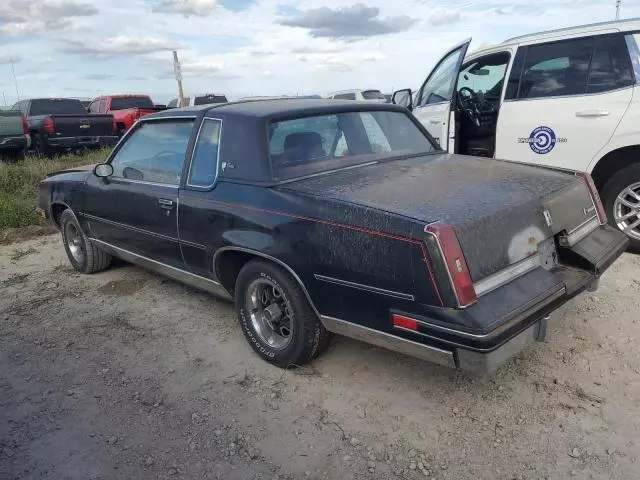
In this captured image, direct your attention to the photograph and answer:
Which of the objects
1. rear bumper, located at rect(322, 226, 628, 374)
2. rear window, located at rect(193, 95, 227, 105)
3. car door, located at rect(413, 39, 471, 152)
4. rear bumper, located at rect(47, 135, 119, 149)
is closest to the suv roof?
car door, located at rect(413, 39, 471, 152)

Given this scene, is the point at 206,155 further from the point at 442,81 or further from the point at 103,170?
the point at 442,81

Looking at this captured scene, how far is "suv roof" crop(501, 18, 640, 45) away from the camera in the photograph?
4.75 m

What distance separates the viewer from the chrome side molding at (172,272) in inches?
152

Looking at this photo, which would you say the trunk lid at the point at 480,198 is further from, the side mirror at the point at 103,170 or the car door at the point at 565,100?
the side mirror at the point at 103,170

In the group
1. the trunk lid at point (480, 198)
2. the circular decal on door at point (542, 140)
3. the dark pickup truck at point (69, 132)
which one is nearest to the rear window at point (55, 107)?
the dark pickup truck at point (69, 132)

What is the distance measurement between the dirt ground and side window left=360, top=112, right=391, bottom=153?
1361 millimetres

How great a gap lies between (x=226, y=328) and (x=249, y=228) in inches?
44.7

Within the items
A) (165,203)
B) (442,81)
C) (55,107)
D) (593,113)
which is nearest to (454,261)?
(165,203)

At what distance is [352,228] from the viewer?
2.73 m

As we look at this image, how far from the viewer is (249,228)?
3271 millimetres

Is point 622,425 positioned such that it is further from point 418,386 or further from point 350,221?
point 350,221

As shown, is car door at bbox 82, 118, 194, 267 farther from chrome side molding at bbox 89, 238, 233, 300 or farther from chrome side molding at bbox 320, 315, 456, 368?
chrome side molding at bbox 320, 315, 456, 368

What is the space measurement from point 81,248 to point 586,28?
5.10 metres

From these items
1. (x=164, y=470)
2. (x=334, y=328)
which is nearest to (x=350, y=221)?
(x=334, y=328)
